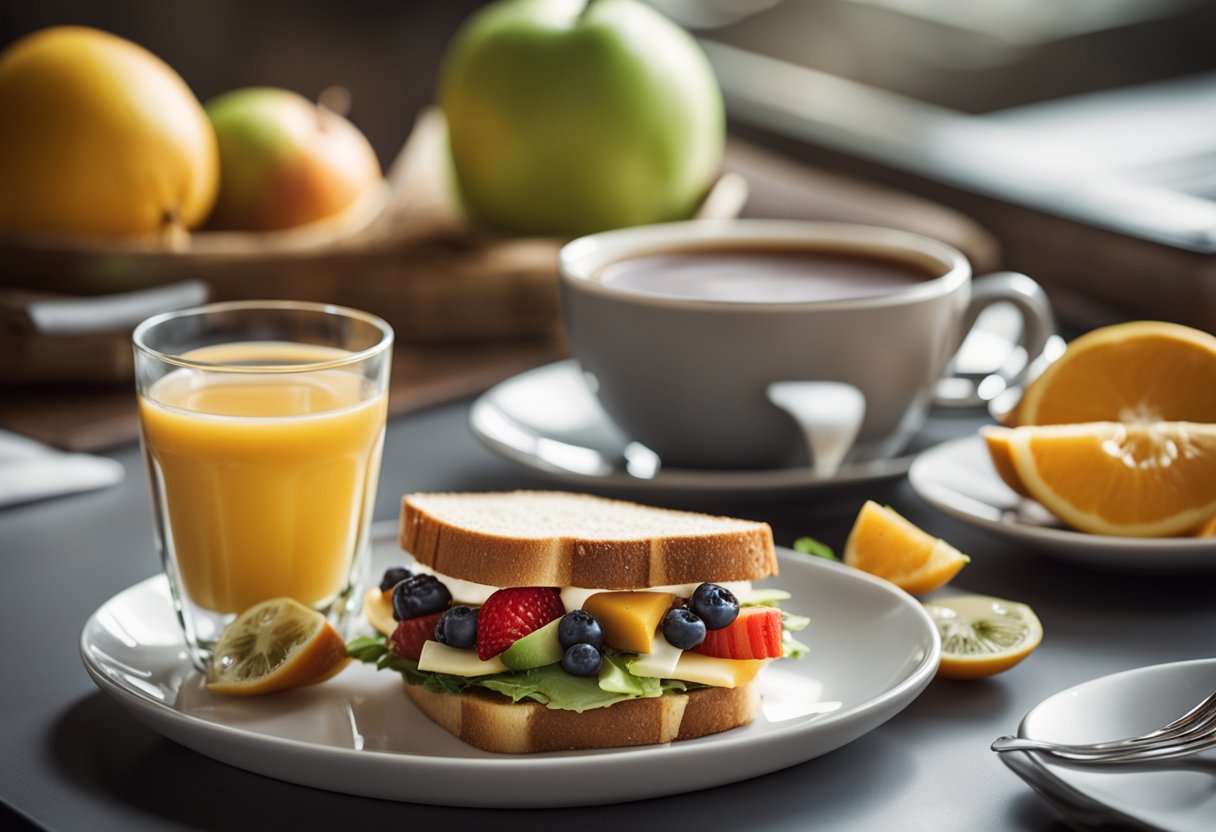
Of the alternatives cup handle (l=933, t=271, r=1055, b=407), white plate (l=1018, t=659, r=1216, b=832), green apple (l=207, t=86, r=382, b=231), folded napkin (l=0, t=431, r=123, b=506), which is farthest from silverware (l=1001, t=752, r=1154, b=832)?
green apple (l=207, t=86, r=382, b=231)

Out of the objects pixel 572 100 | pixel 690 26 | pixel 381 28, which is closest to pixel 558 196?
pixel 572 100

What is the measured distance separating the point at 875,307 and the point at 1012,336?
63 centimetres

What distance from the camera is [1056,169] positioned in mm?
2410

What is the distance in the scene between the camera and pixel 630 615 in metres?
0.94

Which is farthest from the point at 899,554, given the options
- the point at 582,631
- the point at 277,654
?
the point at 277,654

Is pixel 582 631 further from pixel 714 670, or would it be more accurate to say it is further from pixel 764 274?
pixel 764 274

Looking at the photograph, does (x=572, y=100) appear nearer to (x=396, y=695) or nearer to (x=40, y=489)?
(x=40, y=489)

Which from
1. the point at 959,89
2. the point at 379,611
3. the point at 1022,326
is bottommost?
the point at 959,89

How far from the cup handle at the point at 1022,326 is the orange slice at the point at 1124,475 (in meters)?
0.25

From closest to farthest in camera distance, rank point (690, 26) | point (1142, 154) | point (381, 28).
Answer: point (1142, 154), point (381, 28), point (690, 26)

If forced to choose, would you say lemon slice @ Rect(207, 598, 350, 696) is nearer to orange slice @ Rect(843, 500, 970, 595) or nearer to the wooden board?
orange slice @ Rect(843, 500, 970, 595)

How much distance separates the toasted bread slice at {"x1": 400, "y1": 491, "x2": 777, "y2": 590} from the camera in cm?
96

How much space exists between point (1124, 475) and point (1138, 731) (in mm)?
354

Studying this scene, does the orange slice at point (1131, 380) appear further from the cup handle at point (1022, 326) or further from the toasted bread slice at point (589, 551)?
the toasted bread slice at point (589, 551)
